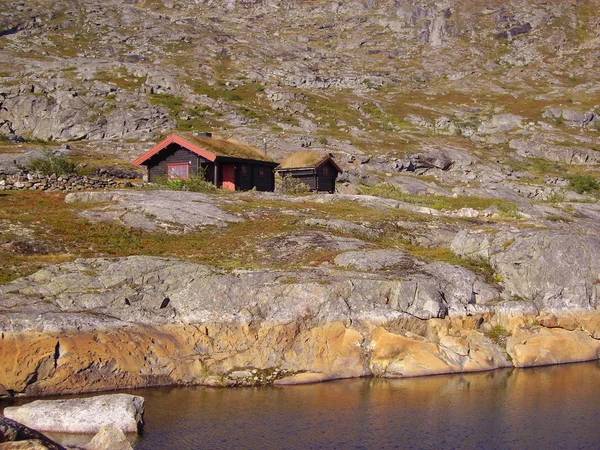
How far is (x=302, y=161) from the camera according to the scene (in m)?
82.4

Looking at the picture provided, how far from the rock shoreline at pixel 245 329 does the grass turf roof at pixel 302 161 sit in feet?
151

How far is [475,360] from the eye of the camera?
1310 inches

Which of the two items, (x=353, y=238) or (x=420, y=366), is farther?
(x=353, y=238)

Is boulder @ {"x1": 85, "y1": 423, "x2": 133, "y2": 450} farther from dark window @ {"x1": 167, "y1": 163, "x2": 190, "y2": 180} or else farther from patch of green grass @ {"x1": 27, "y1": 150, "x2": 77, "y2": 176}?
patch of green grass @ {"x1": 27, "y1": 150, "x2": 77, "y2": 176}

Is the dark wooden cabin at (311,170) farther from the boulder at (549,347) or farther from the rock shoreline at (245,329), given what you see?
the boulder at (549,347)

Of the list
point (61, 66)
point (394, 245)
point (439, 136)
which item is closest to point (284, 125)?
point (439, 136)

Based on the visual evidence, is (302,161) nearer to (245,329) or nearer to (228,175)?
(228,175)

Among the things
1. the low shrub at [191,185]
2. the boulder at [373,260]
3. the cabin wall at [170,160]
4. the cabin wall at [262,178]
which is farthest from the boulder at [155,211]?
the cabin wall at [262,178]

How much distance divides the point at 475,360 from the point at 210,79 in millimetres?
154724

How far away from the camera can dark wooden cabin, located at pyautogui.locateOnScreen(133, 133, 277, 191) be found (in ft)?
229

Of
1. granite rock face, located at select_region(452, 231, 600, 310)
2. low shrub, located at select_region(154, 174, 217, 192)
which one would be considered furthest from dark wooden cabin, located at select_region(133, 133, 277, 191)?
granite rock face, located at select_region(452, 231, 600, 310)

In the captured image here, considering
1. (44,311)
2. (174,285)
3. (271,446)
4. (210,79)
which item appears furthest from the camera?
(210,79)

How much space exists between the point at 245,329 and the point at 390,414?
945cm

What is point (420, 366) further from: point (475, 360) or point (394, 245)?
point (394, 245)
